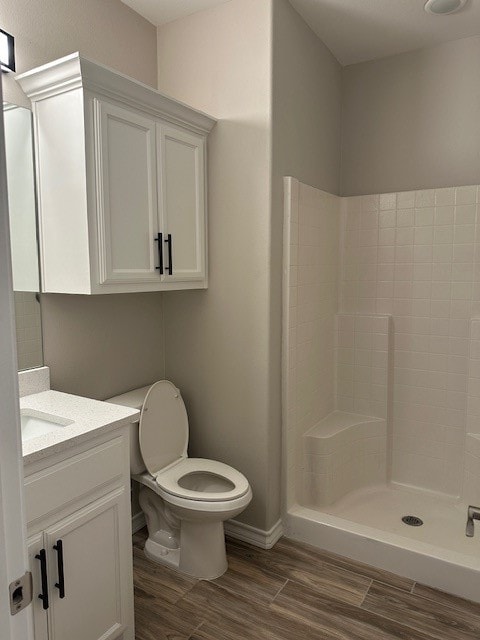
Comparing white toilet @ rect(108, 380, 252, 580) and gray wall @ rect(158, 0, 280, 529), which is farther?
gray wall @ rect(158, 0, 280, 529)

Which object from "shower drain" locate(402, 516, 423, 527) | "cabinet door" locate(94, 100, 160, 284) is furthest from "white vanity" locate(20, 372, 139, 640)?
"shower drain" locate(402, 516, 423, 527)

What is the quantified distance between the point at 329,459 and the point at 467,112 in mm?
2085

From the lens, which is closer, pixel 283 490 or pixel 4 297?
pixel 4 297

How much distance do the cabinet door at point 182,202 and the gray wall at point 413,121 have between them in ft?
3.75

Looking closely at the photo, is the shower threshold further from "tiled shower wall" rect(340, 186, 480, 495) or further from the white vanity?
the white vanity

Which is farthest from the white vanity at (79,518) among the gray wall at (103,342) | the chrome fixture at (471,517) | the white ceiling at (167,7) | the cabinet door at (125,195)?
the white ceiling at (167,7)

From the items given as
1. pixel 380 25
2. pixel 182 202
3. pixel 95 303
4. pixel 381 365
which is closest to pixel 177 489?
pixel 95 303

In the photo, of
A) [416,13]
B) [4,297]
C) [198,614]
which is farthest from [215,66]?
[198,614]

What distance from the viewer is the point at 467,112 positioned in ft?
8.53

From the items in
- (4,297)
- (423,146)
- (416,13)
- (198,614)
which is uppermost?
(416,13)

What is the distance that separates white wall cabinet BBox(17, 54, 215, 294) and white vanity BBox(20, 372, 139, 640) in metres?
0.53

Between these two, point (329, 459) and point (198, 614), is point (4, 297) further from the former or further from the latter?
Result: point (329, 459)

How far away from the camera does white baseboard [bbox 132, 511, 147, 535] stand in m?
2.44

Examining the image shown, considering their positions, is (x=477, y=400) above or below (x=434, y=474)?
above
